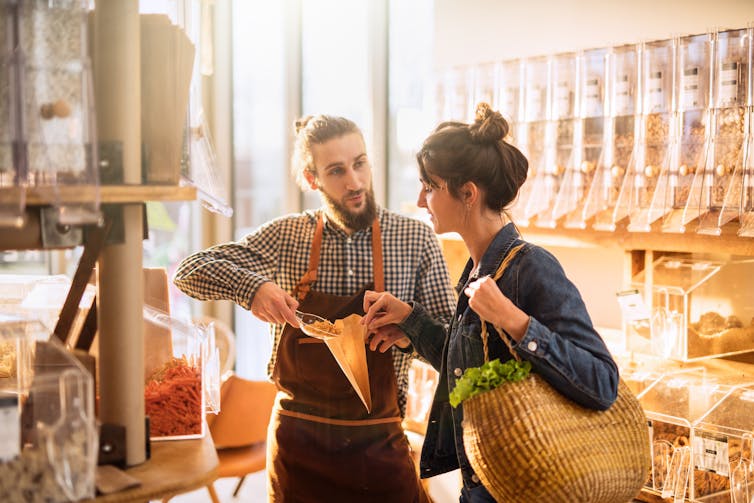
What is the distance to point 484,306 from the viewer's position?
1723 mm

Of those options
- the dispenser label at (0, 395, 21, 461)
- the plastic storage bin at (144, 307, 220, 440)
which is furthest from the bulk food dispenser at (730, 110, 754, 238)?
the dispenser label at (0, 395, 21, 461)

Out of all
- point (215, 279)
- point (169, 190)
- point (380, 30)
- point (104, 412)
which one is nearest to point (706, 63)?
point (215, 279)

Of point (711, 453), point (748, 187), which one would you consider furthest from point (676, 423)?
point (748, 187)

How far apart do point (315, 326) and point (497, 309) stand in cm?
76

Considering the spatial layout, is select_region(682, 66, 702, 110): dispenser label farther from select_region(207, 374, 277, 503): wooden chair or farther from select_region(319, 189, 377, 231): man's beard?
select_region(207, 374, 277, 503): wooden chair

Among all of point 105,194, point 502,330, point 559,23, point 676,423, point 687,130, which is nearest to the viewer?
point 105,194

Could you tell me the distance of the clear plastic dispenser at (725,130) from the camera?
244 centimetres

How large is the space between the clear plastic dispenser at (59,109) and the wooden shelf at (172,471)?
448 mm

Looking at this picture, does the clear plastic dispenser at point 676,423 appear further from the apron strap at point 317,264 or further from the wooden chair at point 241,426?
the wooden chair at point 241,426

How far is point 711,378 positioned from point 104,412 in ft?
6.45

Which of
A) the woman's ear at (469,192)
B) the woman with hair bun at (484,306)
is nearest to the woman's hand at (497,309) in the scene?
the woman with hair bun at (484,306)

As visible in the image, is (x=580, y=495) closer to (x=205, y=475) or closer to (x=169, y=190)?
(x=205, y=475)

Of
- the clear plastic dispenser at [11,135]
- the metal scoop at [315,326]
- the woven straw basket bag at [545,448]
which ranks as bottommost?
the woven straw basket bag at [545,448]

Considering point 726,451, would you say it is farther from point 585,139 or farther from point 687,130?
point 585,139
